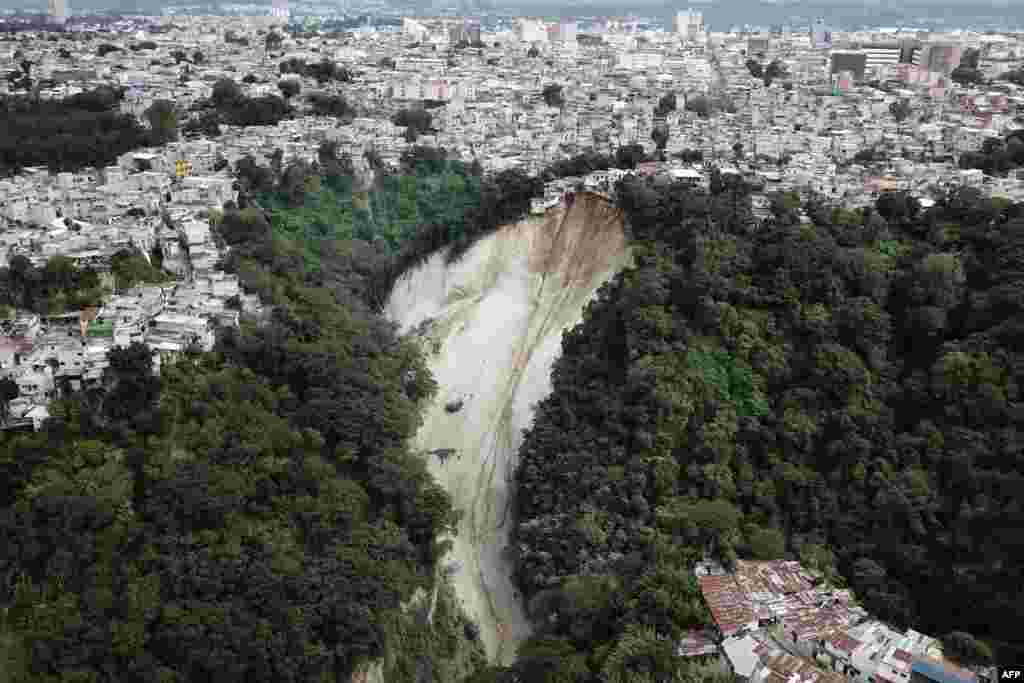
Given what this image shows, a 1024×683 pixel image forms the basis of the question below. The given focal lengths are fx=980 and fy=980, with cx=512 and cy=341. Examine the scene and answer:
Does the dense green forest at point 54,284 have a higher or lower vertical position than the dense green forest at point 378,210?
higher

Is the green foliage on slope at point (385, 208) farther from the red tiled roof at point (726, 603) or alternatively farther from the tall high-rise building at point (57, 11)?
the tall high-rise building at point (57, 11)

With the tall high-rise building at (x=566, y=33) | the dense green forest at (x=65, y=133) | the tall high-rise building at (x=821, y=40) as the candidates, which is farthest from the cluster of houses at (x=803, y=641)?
the tall high-rise building at (x=566, y=33)

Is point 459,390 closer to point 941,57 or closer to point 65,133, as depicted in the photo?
point 65,133

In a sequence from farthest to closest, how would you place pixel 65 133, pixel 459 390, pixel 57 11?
1. pixel 57 11
2. pixel 65 133
3. pixel 459 390

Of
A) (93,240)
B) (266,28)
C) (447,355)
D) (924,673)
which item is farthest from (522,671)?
(266,28)

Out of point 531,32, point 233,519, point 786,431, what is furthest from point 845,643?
point 531,32

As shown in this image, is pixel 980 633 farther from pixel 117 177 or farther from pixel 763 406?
pixel 117 177
